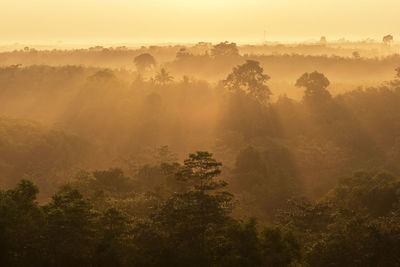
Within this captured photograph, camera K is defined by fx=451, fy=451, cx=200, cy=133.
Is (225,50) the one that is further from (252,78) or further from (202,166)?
(202,166)

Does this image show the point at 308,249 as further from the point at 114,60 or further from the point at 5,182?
the point at 114,60

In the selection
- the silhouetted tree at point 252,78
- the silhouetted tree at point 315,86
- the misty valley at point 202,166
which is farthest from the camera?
the silhouetted tree at point 252,78

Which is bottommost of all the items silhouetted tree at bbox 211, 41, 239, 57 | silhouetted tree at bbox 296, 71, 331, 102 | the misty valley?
the misty valley

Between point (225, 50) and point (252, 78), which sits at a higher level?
point (225, 50)

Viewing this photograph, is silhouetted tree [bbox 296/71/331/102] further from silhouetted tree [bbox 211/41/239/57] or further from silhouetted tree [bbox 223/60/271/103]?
silhouetted tree [bbox 211/41/239/57]

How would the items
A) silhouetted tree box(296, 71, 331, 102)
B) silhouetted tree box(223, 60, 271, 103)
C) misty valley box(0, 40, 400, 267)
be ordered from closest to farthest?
misty valley box(0, 40, 400, 267) < silhouetted tree box(296, 71, 331, 102) < silhouetted tree box(223, 60, 271, 103)

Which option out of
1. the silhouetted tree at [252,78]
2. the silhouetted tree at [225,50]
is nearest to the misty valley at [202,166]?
the silhouetted tree at [252,78]

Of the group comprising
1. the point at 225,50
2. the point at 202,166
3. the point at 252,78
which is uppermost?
the point at 225,50

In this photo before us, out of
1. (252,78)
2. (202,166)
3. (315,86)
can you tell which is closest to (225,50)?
(252,78)

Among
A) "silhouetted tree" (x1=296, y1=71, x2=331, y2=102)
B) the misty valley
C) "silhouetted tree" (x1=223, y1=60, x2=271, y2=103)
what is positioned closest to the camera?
the misty valley

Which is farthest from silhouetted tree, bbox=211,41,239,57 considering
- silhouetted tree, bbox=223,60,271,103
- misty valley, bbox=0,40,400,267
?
silhouetted tree, bbox=223,60,271,103

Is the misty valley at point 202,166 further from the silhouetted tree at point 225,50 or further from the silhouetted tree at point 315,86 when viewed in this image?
the silhouetted tree at point 225,50

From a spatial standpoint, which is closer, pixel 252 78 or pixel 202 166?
pixel 202 166

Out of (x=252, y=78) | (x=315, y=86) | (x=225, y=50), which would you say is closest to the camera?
(x=315, y=86)
